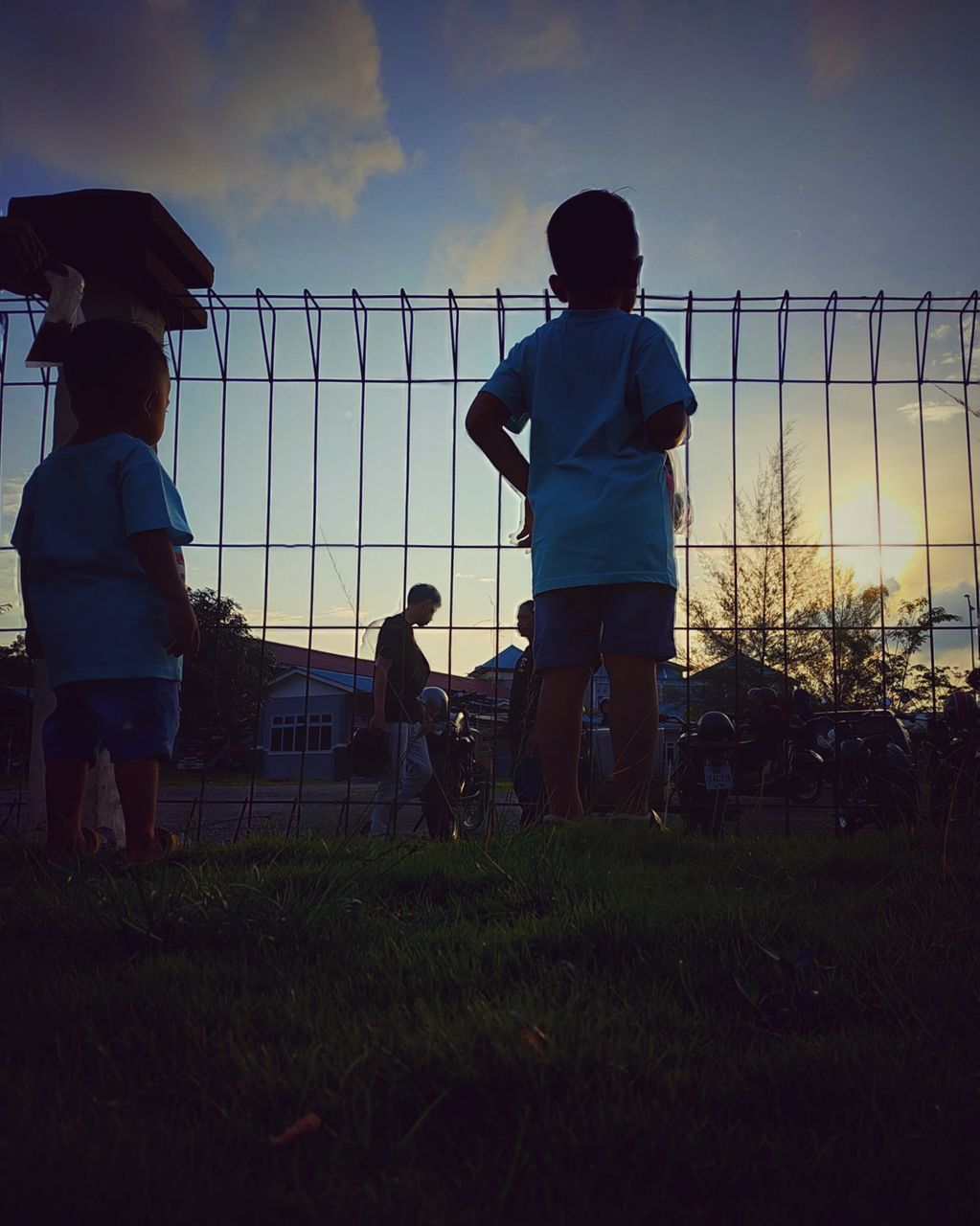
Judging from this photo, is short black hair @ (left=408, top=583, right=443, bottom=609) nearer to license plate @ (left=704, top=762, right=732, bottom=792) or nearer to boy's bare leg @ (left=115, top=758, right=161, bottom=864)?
license plate @ (left=704, top=762, right=732, bottom=792)

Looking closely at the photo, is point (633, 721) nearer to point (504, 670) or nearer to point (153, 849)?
point (153, 849)

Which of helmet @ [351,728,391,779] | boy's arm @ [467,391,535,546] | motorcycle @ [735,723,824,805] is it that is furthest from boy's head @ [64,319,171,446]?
motorcycle @ [735,723,824,805]

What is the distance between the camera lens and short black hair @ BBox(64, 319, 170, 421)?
2.98 metres

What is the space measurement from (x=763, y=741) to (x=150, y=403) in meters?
7.22

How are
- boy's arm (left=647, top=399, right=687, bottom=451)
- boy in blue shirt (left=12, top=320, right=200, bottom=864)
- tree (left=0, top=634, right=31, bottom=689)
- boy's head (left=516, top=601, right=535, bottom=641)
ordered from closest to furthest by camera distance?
boy in blue shirt (left=12, top=320, right=200, bottom=864) < boy's arm (left=647, top=399, right=687, bottom=451) < tree (left=0, top=634, right=31, bottom=689) < boy's head (left=516, top=601, right=535, bottom=641)

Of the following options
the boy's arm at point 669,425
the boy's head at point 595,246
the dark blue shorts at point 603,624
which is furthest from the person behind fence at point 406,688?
the boy's arm at point 669,425

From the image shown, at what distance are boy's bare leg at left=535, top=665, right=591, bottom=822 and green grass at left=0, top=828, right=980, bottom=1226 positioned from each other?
34.8 inches

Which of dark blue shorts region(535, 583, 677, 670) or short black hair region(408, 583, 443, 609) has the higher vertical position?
short black hair region(408, 583, 443, 609)

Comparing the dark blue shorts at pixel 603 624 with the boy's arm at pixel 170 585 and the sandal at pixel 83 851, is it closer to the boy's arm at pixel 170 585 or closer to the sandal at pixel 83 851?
the boy's arm at pixel 170 585

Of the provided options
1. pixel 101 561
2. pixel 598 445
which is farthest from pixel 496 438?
pixel 101 561

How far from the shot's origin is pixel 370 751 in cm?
612

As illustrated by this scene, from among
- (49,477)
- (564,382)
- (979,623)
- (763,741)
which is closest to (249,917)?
(49,477)

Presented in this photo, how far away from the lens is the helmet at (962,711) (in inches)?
198

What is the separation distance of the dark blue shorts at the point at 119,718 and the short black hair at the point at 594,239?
1.88 metres
